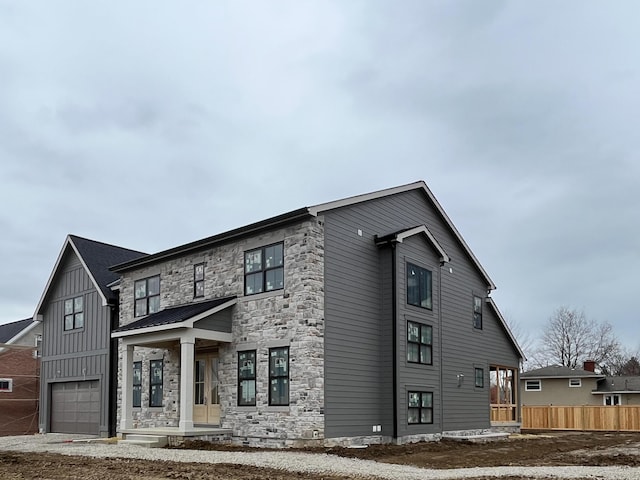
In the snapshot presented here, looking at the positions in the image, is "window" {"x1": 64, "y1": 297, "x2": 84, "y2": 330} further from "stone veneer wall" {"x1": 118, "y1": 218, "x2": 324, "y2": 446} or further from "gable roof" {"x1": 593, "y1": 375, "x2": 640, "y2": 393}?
"gable roof" {"x1": 593, "y1": 375, "x2": 640, "y2": 393}

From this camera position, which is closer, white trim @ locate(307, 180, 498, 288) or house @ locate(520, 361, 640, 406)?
white trim @ locate(307, 180, 498, 288)

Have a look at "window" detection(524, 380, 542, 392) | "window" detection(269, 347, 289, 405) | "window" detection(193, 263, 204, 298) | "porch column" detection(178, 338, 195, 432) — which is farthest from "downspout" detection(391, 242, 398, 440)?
"window" detection(524, 380, 542, 392)

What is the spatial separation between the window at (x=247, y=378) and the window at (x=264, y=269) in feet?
6.06

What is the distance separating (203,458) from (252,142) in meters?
11.6

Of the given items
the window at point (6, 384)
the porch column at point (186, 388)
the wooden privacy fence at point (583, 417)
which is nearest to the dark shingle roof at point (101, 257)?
the window at point (6, 384)

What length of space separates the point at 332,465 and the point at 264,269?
6.93 meters

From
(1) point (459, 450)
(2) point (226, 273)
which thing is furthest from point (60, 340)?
(1) point (459, 450)

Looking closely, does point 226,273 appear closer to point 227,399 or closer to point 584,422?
point 227,399

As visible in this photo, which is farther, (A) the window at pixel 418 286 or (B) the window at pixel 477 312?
(B) the window at pixel 477 312

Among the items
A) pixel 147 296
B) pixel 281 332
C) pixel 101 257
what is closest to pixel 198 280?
pixel 147 296

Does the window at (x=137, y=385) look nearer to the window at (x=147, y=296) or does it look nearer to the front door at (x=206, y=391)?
the window at (x=147, y=296)

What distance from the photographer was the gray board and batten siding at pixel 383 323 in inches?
785

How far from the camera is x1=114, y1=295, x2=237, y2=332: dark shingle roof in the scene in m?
20.4

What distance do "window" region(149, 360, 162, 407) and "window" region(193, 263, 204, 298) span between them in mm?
2803
